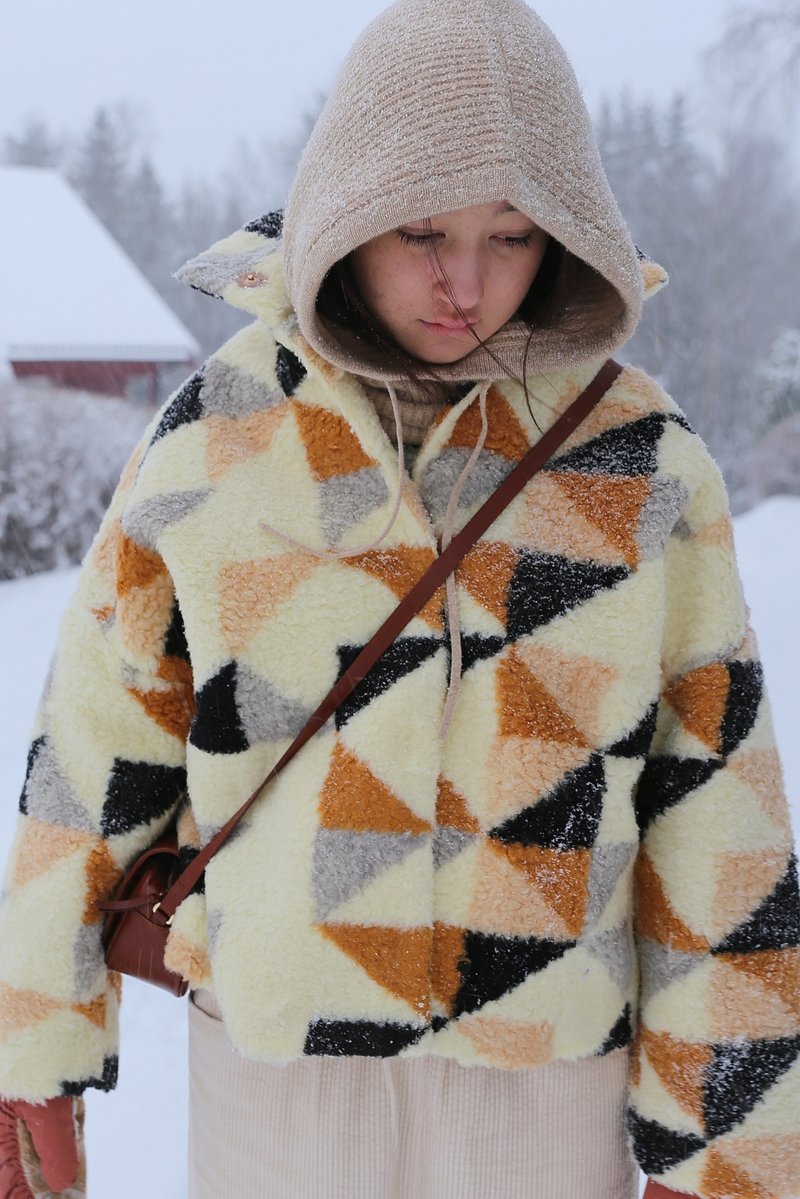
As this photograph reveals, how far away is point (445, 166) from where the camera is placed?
1017 millimetres

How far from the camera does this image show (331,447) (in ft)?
3.86

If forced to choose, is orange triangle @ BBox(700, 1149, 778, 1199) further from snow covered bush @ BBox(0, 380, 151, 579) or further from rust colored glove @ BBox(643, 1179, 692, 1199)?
snow covered bush @ BBox(0, 380, 151, 579)

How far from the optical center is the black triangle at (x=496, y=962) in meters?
1.14

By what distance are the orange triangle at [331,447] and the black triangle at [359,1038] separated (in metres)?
0.57

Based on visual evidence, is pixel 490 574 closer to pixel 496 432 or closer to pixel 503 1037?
pixel 496 432

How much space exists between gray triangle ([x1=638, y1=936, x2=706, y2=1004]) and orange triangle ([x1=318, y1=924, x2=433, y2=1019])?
0.89ft

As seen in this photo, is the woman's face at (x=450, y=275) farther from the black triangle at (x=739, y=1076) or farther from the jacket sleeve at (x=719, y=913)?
the black triangle at (x=739, y=1076)

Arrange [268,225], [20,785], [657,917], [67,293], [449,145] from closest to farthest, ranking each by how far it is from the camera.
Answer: [449,145], [657,917], [268,225], [20,785], [67,293]

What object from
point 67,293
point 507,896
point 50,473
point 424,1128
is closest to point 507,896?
point 507,896

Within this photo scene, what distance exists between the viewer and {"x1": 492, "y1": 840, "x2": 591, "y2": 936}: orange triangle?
3.72ft

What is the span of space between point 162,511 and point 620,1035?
77 cm

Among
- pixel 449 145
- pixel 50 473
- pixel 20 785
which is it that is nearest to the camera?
pixel 449 145

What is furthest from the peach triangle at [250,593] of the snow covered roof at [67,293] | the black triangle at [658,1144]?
the snow covered roof at [67,293]

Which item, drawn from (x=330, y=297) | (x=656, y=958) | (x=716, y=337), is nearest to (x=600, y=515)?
(x=330, y=297)
